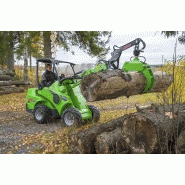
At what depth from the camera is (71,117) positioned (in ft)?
11.6

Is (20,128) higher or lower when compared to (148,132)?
lower

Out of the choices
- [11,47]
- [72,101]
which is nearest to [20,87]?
[11,47]

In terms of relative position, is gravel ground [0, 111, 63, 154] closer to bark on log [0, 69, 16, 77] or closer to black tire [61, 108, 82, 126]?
black tire [61, 108, 82, 126]

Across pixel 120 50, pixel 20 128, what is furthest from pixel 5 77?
pixel 120 50

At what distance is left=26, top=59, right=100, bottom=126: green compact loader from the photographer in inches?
137

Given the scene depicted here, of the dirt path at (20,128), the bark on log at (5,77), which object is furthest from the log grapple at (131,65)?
the bark on log at (5,77)

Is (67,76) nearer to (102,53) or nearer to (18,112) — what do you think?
(102,53)

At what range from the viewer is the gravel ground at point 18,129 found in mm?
2607

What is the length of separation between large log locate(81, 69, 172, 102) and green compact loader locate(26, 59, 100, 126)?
0.92 m

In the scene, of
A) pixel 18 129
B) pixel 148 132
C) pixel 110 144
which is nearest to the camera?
pixel 148 132

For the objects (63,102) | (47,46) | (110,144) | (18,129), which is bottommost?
(18,129)

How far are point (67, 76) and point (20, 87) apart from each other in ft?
4.89

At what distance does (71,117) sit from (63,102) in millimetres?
316

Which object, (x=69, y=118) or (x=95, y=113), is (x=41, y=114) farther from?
(x=95, y=113)
